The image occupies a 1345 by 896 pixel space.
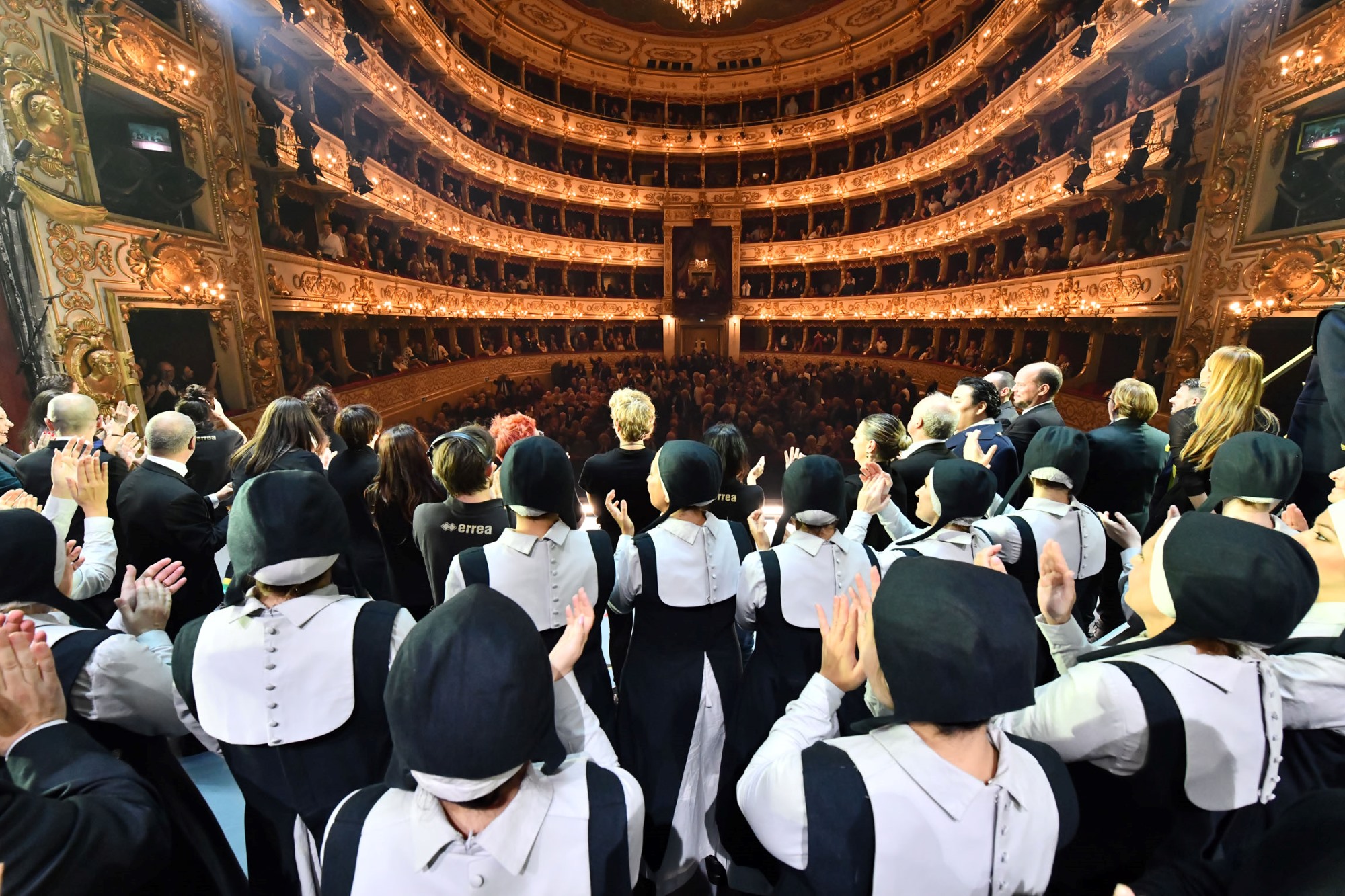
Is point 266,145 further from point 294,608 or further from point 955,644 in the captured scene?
point 955,644

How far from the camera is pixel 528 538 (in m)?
2.08

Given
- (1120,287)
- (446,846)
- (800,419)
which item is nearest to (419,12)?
(800,419)

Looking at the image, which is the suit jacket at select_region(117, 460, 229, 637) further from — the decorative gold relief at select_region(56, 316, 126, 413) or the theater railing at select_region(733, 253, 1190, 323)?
the theater railing at select_region(733, 253, 1190, 323)

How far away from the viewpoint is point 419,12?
11891 millimetres

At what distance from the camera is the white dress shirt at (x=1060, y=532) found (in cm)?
261

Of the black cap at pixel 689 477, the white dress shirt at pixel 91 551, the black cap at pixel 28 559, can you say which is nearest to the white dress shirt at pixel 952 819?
the black cap at pixel 689 477

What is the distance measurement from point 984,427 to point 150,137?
9122 millimetres

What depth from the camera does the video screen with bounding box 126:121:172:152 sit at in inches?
219

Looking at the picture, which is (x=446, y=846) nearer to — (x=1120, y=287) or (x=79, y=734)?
(x=79, y=734)

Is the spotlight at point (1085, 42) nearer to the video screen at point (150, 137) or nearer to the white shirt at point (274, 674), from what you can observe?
the white shirt at point (274, 674)

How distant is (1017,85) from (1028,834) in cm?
1543

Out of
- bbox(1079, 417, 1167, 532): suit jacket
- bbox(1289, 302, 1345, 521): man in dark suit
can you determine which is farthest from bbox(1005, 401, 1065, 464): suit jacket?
bbox(1289, 302, 1345, 521): man in dark suit

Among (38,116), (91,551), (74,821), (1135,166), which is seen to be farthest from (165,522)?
(1135,166)

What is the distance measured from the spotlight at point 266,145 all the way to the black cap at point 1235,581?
989 cm
